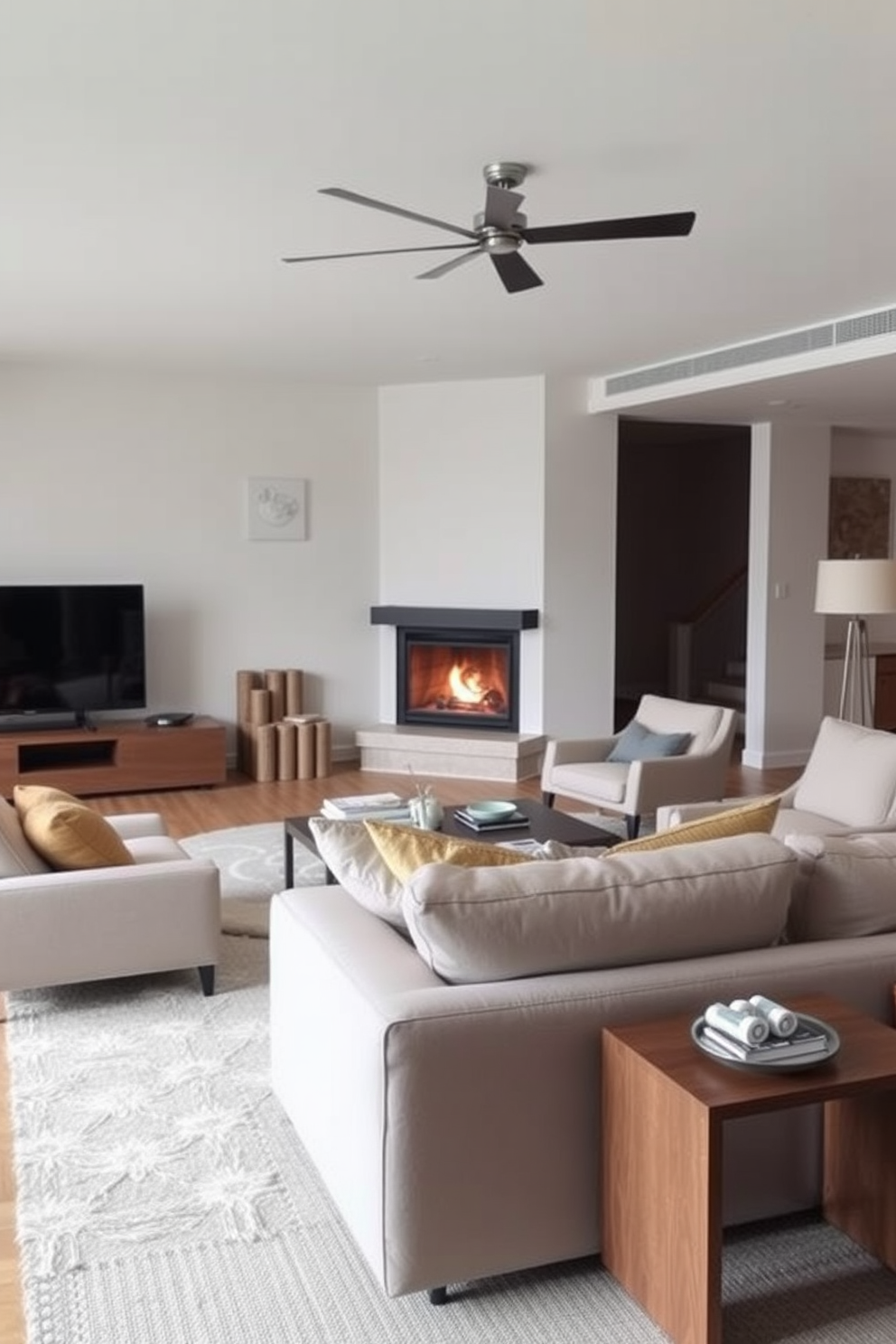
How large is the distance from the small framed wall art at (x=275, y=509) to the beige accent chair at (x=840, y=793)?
4.13m

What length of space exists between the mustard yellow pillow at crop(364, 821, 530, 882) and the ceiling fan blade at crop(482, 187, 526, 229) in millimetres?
1927

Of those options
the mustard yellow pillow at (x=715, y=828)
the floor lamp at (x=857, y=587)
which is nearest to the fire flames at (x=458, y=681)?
the floor lamp at (x=857, y=587)

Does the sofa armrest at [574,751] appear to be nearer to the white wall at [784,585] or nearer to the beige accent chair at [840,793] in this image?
the beige accent chair at [840,793]

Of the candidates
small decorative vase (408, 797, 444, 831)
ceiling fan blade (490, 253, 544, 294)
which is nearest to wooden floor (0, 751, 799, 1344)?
small decorative vase (408, 797, 444, 831)

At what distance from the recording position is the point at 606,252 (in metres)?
4.59

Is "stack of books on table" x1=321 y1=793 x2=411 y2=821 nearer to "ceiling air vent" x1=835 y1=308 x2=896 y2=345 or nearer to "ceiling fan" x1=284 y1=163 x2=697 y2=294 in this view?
"ceiling fan" x1=284 y1=163 x2=697 y2=294

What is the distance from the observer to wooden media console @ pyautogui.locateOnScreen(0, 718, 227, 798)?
22.9ft

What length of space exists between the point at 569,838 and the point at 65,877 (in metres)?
1.88

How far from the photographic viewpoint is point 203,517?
25.6ft

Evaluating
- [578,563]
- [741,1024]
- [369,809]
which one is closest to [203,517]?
[578,563]

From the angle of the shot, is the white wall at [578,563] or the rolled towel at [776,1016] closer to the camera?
the rolled towel at [776,1016]

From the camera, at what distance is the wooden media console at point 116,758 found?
698cm

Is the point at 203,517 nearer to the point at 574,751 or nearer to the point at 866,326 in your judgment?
the point at 574,751

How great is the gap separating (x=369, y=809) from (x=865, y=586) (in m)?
2.83
